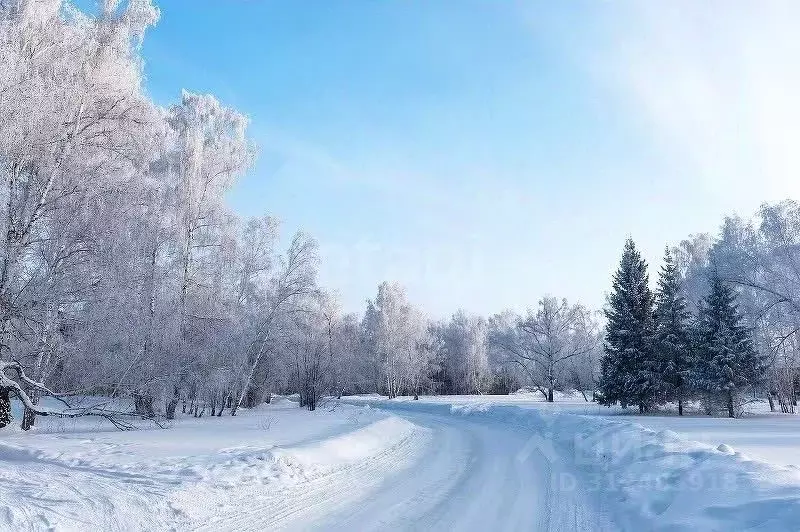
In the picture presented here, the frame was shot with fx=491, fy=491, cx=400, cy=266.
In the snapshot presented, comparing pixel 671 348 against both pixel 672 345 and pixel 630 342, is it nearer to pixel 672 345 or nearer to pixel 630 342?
pixel 672 345

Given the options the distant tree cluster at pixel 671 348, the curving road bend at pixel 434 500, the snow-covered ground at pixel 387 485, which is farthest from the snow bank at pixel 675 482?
the distant tree cluster at pixel 671 348

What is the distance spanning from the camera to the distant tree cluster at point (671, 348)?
90.2 ft

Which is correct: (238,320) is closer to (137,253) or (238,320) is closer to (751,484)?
(137,253)

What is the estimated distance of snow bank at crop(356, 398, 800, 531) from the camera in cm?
513

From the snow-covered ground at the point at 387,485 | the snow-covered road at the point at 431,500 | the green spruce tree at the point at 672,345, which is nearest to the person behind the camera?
the snow-covered ground at the point at 387,485

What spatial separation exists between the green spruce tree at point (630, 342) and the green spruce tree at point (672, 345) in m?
0.56

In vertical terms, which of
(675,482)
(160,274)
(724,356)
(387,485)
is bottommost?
(387,485)

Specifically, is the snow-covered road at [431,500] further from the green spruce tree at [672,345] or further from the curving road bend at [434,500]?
the green spruce tree at [672,345]

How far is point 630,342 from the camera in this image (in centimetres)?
3106

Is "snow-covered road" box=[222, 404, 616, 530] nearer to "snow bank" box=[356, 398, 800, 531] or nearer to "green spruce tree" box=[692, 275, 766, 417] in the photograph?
"snow bank" box=[356, 398, 800, 531]

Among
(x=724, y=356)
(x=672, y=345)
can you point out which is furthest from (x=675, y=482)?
(x=672, y=345)

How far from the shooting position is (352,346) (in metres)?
68.0

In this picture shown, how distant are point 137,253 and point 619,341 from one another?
27.8 metres

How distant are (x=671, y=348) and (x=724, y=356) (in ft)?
10.2
